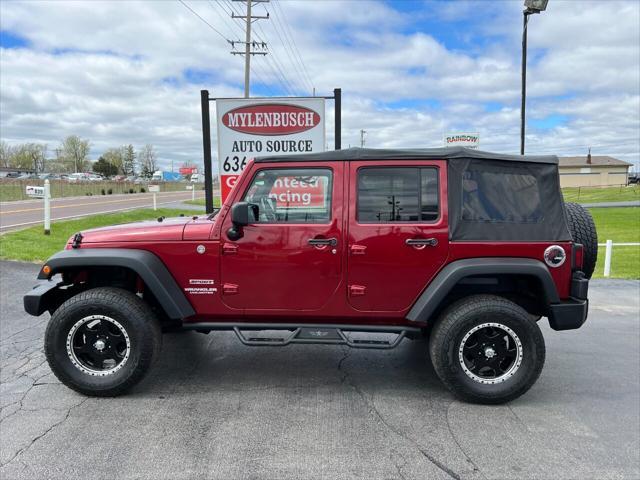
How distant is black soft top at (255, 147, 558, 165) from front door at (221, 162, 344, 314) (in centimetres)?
7

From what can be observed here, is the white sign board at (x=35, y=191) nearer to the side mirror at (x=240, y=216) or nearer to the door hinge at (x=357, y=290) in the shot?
the side mirror at (x=240, y=216)

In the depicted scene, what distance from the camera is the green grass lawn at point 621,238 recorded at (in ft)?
A: 32.5

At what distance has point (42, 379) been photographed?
13.2 ft

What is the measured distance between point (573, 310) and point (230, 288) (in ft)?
8.64

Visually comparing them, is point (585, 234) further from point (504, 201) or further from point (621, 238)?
point (621, 238)

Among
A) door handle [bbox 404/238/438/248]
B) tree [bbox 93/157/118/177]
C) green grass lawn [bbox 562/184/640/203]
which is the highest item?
tree [bbox 93/157/118/177]

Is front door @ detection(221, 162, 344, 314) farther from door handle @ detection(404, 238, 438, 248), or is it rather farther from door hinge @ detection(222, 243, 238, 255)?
door handle @ detection(404, 238, 438, 248)

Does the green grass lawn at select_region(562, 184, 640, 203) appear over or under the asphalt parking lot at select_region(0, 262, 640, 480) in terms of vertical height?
over

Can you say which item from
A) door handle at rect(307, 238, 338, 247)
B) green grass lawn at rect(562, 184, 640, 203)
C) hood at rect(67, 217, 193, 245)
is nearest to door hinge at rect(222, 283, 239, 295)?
hood at rect(67, 217, 193, 245)

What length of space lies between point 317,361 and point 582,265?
2.44 metres

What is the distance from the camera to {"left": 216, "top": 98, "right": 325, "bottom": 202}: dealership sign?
7695 mm

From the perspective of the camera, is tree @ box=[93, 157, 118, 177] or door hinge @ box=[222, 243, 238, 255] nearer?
door hinge @ box=[222, 243, 238, 255]

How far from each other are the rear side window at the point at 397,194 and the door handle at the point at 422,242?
16cm

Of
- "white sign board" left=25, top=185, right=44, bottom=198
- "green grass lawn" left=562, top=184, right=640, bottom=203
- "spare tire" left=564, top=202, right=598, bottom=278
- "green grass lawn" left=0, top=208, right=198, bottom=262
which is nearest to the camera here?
"spare tire" left=564, top=202, right=598, bottom=278
